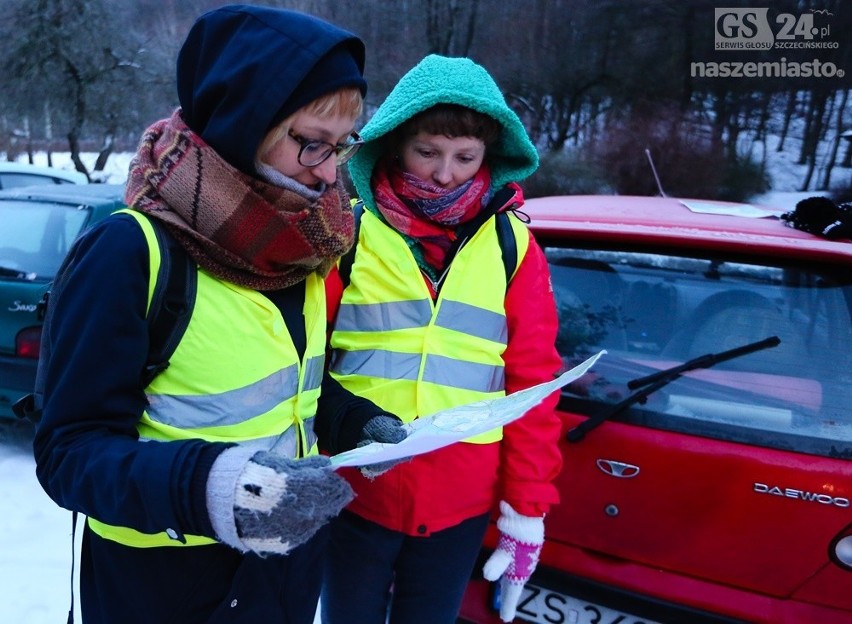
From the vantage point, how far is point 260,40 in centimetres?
108

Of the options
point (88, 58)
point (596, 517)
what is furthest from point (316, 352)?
point (88, 58)

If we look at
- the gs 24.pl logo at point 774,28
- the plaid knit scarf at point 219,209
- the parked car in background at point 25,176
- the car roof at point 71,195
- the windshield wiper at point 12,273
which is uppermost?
the gs 24.pl logo at point 774,28

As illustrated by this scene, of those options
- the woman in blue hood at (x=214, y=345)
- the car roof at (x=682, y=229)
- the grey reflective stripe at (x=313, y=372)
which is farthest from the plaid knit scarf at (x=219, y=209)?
the car roof at (x=682, y=229)

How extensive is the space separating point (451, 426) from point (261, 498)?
0.35m

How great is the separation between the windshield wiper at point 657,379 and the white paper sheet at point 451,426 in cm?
65

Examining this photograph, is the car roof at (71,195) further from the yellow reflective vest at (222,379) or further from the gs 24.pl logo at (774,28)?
the gs 24.pl logo at (774,28)

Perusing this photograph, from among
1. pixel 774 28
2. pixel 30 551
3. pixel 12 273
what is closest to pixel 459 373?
pixel 30 551

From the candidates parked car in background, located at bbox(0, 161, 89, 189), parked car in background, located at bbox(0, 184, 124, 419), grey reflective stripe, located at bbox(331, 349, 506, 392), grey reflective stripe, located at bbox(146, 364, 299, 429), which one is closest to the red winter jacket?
grey reflective stripe, located at bbox(331, 349, 506, 392)

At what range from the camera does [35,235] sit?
416 centimetres

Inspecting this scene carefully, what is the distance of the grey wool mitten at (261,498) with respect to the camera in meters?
0.92

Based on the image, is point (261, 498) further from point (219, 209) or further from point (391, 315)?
point (391, 315)

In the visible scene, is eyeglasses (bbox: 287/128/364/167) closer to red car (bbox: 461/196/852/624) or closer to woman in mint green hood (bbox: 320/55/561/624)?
woman in mint green hood (bbox: 320/55/561/624)

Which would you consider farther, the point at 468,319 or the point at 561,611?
the point at 561,611

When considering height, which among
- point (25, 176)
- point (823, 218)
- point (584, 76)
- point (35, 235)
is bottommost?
point (25, 176)
